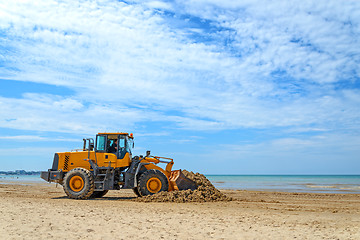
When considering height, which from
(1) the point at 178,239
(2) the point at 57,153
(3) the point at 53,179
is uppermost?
(2) the point at 57,153

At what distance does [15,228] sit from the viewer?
7754mm

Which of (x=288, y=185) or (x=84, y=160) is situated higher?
(x=84, y=160)

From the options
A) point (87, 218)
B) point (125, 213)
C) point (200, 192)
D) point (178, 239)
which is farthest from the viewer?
point (200, 192)

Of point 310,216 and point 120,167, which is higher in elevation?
point 120,167

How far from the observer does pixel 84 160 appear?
1593cm

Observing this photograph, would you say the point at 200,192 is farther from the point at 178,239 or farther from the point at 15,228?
the point at 15,228

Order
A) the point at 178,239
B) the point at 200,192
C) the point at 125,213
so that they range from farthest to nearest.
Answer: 1. the point at 200,192
2. the point at 125,213
3. the point at 178,239

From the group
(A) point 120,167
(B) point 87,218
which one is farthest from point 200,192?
(B) point 87,218

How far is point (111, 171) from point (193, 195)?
150 inches

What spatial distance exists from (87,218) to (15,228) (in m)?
2.01

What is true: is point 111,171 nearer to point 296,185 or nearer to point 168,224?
point 168,224

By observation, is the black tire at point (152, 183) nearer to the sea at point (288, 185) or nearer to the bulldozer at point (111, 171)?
the bulldozer at point (111, 171)

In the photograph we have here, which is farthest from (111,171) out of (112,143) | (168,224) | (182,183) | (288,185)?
(288,185)

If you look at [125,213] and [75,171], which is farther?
[75,171]
